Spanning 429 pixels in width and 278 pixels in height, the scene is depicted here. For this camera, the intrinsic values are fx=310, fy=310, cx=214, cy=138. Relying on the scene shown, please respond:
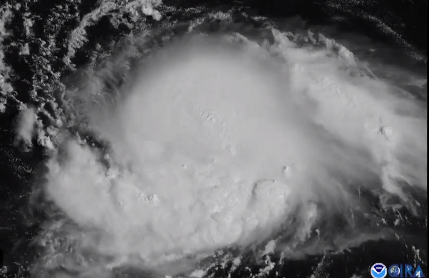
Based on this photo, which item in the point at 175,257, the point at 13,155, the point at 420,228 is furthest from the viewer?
the point at 13,155

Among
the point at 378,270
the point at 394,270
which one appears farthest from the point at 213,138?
the point at 394,270

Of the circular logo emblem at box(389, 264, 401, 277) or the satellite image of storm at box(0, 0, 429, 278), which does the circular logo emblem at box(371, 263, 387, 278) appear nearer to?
the satellite image of storm at box(0, 0, 429, 278)

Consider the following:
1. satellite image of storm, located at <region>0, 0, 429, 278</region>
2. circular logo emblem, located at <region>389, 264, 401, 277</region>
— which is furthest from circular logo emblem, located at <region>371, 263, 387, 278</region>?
circular logo emblem, located at <region>389, 264, 401, 277</region>

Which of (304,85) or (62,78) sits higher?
(304,85)

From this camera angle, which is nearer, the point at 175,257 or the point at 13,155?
the point at 175,257

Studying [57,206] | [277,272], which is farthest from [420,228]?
[57,206]

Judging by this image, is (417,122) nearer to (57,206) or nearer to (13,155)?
(57,206)
